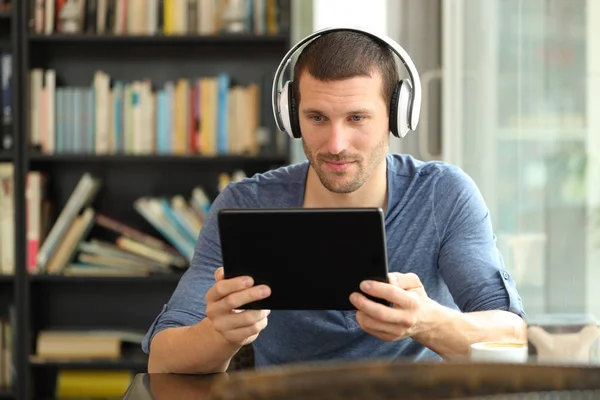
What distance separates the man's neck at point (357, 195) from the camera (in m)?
1.69

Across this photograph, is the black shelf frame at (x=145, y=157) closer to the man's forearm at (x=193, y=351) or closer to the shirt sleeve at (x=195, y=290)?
the shirt sleeve at (x=195, y=290)

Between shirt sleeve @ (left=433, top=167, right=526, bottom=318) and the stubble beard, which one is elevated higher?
the stubble beard

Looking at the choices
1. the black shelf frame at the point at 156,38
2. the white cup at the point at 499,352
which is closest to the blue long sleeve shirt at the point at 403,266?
the white cup at the point at 499,352

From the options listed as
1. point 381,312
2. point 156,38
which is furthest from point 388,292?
point 156,38

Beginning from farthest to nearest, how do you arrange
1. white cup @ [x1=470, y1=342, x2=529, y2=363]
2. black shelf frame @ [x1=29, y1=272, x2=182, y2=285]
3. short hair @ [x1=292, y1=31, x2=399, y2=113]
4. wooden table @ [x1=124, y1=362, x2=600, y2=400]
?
black shelf frame @ [x1=29, y1=272, x2=182, y2=285]
short hair @ [x1=292, y1=31, x2=399, y2=113]
white cup @ [x1=470, y1=342, x2=529, y2=363]
wooden table @ [x1=124, y1=362, x2=600, y2=400]

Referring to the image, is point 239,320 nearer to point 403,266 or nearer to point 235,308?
point 235,308

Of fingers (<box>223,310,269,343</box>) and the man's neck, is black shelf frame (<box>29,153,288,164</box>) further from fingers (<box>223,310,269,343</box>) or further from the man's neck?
fingers (<box>223,310,269,343</box>)

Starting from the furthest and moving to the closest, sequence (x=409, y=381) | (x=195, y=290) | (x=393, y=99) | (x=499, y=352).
A: 1. (x=393, y=99)
2. (x=195, y=290)
3. (x=499, y=352)
4. (x=409, y=381)

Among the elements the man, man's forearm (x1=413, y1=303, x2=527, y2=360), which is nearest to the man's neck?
the man

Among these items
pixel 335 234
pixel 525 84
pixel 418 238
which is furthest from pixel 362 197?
pixel 525 84

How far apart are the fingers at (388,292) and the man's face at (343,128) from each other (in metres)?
0.36

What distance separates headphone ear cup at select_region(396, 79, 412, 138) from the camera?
5.44 ft

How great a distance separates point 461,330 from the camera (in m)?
1.39

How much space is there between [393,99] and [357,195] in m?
0.19
